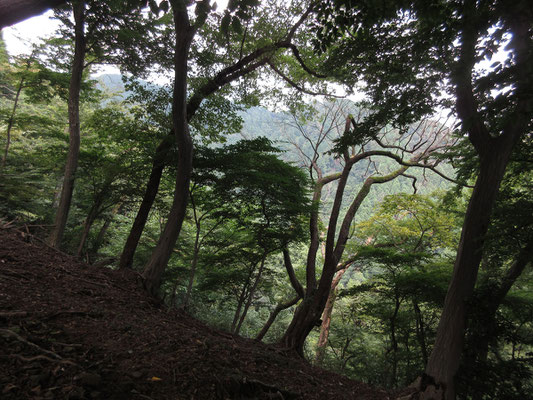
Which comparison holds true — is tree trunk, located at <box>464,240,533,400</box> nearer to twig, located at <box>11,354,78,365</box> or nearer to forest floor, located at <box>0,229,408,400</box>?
forest floor, located at <box>0,229,408,400</box>

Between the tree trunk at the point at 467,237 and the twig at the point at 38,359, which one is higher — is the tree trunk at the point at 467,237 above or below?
above

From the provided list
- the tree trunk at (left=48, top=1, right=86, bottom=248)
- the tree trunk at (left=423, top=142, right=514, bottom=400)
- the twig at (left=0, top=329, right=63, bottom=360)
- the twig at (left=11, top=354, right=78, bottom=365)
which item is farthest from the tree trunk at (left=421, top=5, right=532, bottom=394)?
the tree trunk at (left=48, top=1, right=86, bottom=248)

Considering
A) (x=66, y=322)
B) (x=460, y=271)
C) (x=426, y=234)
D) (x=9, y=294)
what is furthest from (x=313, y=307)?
(x=426, y=234)

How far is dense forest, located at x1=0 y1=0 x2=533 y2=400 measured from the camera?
3.28 metres

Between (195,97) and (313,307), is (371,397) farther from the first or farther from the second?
(195,97)

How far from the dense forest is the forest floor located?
1.28 meters

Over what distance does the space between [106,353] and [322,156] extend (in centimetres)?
664

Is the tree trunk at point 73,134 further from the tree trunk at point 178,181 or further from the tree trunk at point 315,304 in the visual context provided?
the tree trunk at point 315,304

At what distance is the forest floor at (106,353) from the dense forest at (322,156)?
1275mm

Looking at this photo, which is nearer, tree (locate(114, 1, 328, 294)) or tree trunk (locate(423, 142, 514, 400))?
tree trunk (locate(423, 142, 514, 400))

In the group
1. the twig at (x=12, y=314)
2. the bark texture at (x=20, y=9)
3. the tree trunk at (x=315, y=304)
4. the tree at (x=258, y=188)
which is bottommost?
the twig at (x=12, y=314)

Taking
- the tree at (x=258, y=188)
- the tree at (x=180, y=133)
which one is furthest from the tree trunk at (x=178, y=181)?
the tree at (x=258, y=188)

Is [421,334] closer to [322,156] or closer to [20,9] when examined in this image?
[322,156]

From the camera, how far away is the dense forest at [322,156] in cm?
328
